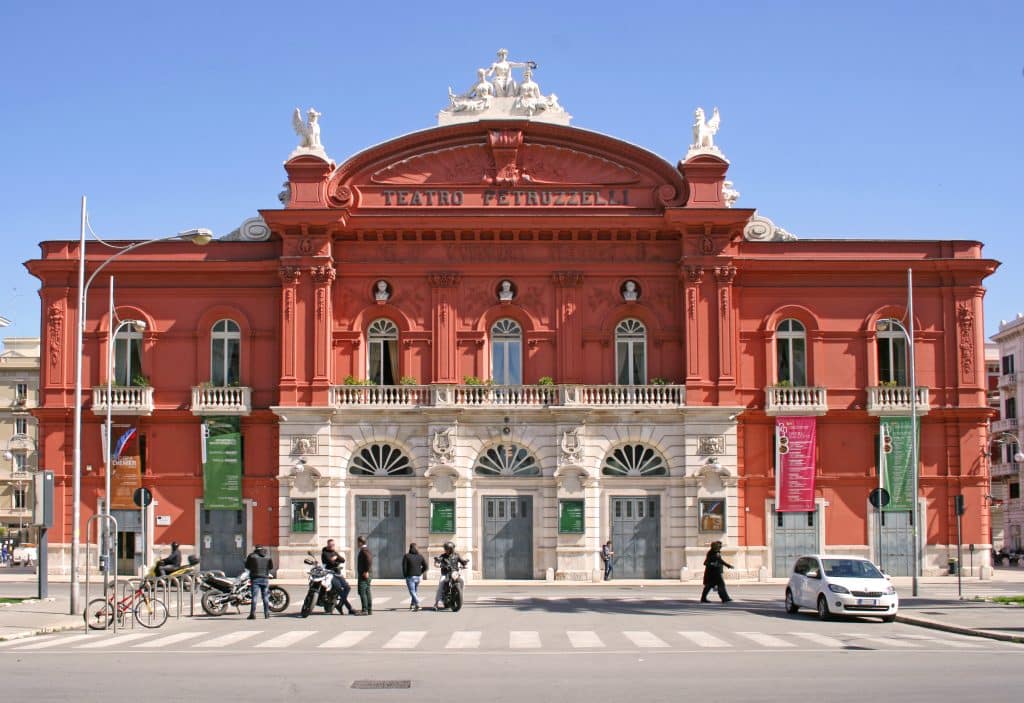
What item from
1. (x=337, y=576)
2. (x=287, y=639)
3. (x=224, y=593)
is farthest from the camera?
(x=337, y=576)

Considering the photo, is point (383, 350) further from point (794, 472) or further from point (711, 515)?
point (794, 472)

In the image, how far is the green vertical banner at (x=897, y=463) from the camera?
149 ft

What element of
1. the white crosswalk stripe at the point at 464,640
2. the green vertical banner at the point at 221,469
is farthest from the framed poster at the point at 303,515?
the white crosswalk stripe at the point at 464,640

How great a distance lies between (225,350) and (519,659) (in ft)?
95.5

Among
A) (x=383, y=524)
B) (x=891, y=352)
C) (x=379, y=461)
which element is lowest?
(x=383, y=524)

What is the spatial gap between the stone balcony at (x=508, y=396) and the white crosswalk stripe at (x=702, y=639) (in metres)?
20.1

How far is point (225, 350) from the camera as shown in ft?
154

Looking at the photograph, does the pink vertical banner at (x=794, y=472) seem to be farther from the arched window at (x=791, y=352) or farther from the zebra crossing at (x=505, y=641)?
the zebra crossing at (x=505, y=641)

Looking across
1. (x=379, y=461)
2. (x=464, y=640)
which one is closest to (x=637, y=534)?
(x=379, y=461)

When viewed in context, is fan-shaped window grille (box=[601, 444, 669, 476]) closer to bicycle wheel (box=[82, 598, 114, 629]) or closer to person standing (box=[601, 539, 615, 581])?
person standing (box=[601, 539, 615, 581])

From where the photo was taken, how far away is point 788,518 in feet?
151

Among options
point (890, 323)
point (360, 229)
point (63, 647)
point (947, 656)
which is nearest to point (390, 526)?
point (360, 229)

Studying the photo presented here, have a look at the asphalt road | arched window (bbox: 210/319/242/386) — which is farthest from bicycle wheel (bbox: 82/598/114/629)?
arched window (bbox: 210/319/242/386)

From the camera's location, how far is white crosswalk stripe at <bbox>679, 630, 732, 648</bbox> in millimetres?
22641
